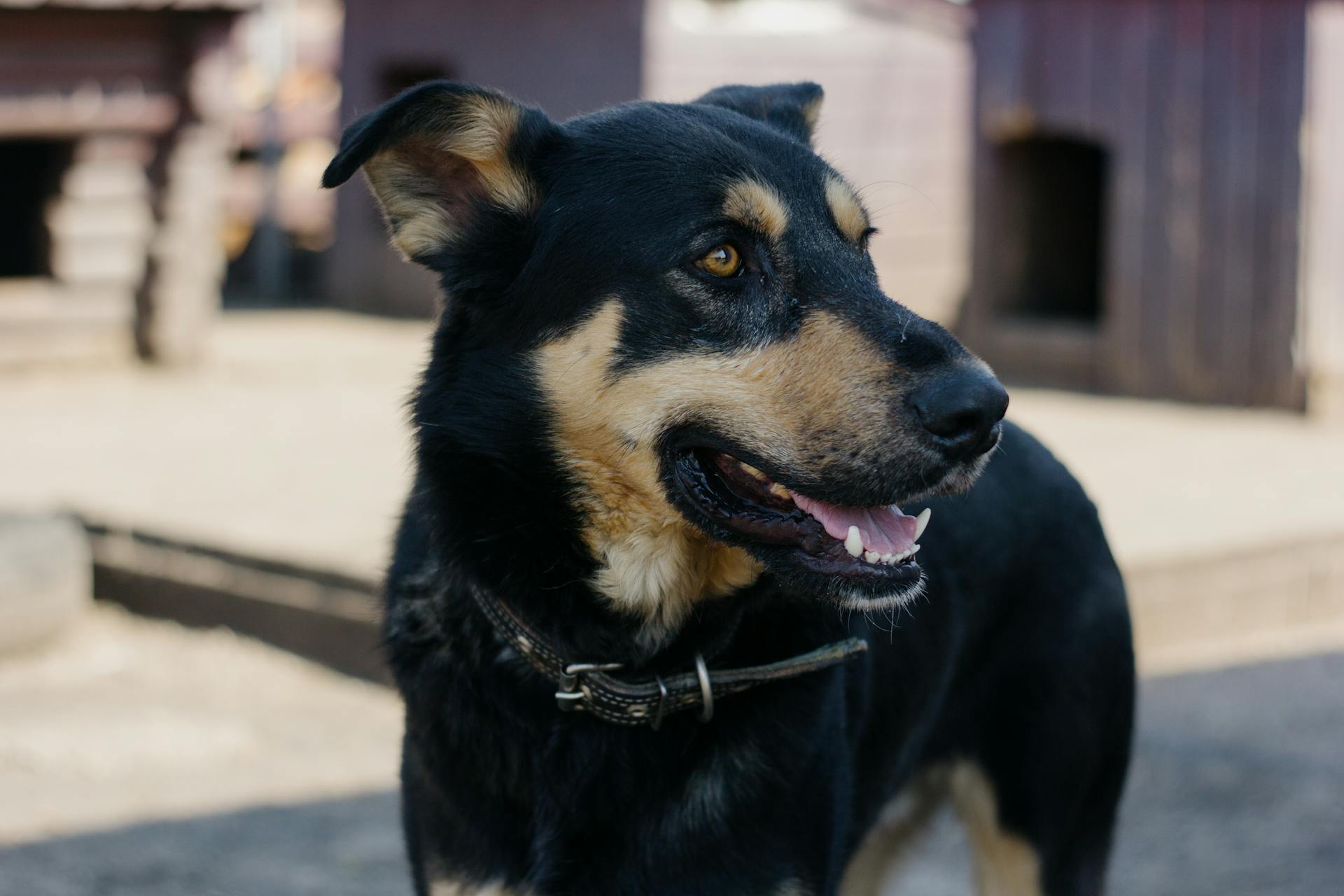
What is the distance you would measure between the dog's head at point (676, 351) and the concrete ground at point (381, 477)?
5.40 feet

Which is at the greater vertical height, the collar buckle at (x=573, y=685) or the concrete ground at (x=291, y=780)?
the collar buckle at (x=573, y=685)

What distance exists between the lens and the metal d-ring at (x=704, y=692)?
2650 millimetres

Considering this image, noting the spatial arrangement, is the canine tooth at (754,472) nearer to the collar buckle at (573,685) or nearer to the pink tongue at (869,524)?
the pink tongue at (869,524)

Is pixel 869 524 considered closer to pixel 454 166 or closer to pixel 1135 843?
pixel 454 166

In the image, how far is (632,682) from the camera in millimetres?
2682

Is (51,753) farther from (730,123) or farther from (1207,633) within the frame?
(1207,633)

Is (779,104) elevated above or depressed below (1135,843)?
above

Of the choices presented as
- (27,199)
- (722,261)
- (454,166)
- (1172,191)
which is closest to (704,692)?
(722,261)

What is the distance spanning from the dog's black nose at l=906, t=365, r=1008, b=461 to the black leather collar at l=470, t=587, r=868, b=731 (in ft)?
1.47

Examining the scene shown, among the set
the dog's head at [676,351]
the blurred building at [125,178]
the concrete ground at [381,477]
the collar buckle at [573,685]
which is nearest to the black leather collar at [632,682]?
the collar buckle at [573,685]

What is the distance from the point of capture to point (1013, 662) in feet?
11.1

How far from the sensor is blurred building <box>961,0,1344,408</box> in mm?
8883

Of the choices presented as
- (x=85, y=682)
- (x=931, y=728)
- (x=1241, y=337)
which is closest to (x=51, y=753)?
(x=85, y=682)

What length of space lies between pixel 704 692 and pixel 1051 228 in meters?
9.01
